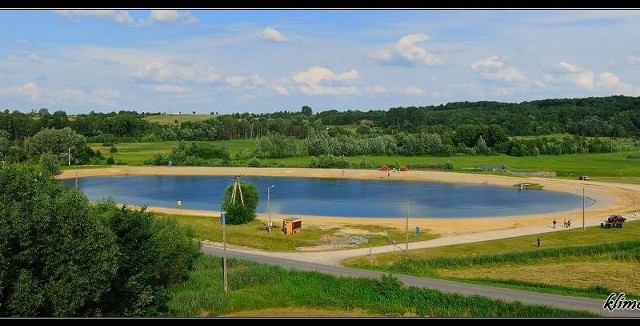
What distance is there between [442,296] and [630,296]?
6598mm

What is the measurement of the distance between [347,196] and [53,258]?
155ft

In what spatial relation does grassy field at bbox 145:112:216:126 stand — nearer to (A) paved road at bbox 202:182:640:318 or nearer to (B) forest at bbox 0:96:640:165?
(B) forest at bbox 0:96:640:165

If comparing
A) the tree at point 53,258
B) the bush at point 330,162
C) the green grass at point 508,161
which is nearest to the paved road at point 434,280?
the tree at point 53,258

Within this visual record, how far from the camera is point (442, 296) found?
19.0 m

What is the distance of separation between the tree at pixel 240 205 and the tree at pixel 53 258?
85.2ft

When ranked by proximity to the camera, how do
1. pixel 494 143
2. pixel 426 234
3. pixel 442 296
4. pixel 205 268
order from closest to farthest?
1. pixel 442 296
2. pixel 205 268
3. pixel 426 234
4. pixel 494 143

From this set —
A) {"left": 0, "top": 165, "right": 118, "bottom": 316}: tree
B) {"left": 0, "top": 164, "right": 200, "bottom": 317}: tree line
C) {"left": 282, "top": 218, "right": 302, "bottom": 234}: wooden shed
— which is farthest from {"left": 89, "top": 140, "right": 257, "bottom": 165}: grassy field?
{"left": 0, "top": 165, "right": 118, "bottom": 316}: tree

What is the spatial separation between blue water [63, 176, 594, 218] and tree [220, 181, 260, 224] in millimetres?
6733

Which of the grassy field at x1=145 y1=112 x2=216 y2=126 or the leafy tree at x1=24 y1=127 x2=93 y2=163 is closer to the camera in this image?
the leafy tree at x1=24 y1=127 x2=93 y2=163

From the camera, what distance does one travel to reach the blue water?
163ft

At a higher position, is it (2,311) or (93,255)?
(93,255)

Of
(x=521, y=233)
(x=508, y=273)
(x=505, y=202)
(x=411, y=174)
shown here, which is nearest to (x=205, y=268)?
(x=508, y=273)
